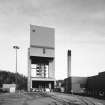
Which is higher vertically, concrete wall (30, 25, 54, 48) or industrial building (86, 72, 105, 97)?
concrete wall (30, 25, 54, 48)

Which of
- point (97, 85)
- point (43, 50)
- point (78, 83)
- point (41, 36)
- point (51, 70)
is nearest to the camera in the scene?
point (97, 85)

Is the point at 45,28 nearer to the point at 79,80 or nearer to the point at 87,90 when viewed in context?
the point at 79,80

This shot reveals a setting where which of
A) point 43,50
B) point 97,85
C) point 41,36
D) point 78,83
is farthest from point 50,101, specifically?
point 41,36

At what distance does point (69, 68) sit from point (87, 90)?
19.5m

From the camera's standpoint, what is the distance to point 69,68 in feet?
261

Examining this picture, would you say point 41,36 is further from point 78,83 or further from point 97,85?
point 97,85

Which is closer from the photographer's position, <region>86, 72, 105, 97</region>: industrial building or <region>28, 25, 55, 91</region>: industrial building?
<region>86, 72, 105, 97</region>: industrial building

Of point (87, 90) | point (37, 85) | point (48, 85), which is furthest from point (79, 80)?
point (37, 85)

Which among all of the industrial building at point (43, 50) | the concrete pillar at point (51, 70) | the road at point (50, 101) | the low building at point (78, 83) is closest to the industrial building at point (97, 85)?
the low building at point (78, 83)

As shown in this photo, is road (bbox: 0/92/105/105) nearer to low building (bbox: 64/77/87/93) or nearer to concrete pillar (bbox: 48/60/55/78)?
low building (bbox: 64/77/87/93)

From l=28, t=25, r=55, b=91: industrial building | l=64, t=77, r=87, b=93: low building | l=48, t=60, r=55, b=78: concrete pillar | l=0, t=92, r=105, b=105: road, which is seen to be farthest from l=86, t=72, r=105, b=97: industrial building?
l=0, t=92, r=105, b=105: road

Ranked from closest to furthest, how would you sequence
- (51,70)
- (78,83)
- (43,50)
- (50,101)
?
(50,101)
(78,83)
(43,50)
(51,70)

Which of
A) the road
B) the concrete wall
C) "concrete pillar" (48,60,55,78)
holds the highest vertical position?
the concrete wall

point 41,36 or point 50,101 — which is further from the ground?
A: point 41,36
